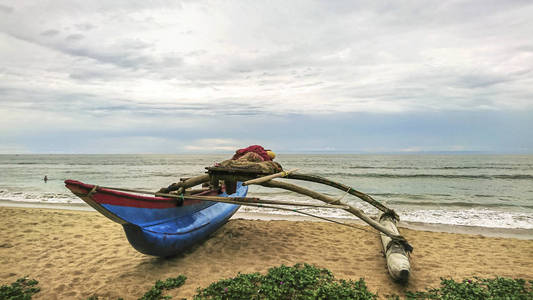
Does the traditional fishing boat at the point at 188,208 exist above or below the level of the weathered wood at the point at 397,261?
above

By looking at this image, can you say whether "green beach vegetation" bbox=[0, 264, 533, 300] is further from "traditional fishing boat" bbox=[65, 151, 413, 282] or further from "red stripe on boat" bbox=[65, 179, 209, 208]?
"red stripe on boat" bbox=[65, 179, 209, 208]

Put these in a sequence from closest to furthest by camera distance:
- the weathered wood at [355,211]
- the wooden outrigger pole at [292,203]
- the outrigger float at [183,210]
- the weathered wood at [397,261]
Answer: the outrigger float at [183,210] → the weathered wood at [397,261] → the wooden outrigger pole at [292,203] → the weathered wood at [355,211]

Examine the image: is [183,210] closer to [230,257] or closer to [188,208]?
[188,208]

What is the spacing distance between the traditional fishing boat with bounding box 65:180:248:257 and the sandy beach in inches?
21.1

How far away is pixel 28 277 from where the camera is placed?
5055mm

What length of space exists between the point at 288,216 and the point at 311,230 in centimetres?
262

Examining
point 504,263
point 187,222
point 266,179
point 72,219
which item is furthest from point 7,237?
point 504,263

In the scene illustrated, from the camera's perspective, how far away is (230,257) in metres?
5.98

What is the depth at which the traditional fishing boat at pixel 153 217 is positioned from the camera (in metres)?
3.98

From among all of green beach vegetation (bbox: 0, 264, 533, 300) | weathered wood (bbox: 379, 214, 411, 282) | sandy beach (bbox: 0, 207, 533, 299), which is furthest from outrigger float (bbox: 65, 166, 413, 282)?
green beach vegetation (bbox: 0, 264, 533, 300)

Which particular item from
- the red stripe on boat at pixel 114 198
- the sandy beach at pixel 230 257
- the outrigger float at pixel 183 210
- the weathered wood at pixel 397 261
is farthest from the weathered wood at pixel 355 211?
the red stripe on boat at pixel 114 198

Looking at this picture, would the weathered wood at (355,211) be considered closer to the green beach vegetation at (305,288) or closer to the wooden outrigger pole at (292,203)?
the wooden outrigger pole at (292,203)

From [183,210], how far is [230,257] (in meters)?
1.46

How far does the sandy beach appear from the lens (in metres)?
4.81
